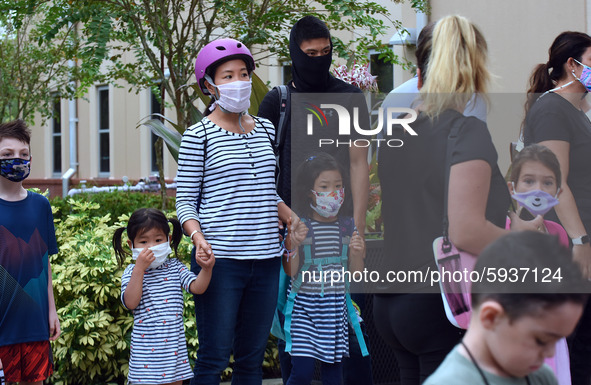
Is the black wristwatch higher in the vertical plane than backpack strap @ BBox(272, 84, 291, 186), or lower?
lower

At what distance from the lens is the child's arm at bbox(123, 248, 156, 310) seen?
4.05 metres

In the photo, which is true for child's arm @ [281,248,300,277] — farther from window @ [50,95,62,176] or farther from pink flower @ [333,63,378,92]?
window @ [50,95,62,176]

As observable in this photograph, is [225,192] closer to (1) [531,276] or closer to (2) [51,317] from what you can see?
(2) [51,317]

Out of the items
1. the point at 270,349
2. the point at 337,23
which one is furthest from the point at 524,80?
the point at 270,349

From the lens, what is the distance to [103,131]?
1998cm

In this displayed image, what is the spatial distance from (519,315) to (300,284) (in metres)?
2.23

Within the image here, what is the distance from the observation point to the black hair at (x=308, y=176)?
3.87 m

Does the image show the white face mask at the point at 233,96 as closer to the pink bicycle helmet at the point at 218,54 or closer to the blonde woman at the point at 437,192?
the pink bicycle helmet at the point at 218,54

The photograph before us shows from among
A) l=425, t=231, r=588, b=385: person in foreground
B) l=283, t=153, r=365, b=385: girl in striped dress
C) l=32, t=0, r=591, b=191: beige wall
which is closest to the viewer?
l=425, t=231, r=588, b=385: person in foreground

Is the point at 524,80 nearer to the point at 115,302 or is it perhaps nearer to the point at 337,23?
the point at 337,23

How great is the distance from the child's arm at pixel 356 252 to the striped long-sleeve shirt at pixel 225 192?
0.39 metres

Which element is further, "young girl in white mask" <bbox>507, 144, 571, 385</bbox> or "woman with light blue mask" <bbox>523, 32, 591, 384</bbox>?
"woman with light blue mask" <bbox>523, 32, 591, 384</bbox>

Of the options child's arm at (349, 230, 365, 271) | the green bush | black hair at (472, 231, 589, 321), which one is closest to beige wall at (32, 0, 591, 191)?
child's arm at (349, 230, 365, 271)

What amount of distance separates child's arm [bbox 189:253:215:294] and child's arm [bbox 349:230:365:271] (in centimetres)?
71
